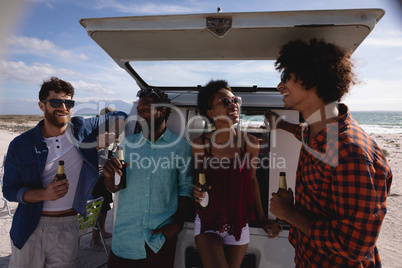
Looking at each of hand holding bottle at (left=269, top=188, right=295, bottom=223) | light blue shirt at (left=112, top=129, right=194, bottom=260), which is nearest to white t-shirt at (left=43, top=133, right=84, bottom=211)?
light blue shirt at (left=112, top=129, right=194, bottom=260)

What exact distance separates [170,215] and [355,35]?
83.9 inches

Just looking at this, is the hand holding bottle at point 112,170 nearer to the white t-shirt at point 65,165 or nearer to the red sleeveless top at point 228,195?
the white t-shirt at point 65,165

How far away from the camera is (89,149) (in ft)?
8.84

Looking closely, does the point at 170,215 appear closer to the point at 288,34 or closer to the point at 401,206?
the point at 288,34

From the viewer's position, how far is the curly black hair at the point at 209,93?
2.74m

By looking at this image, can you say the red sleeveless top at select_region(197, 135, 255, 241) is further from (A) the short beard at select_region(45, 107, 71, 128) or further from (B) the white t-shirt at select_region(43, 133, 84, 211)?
(A) the short beard at select_region(45, 107, 71, 128)

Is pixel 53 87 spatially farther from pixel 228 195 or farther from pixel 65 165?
pixel 228 195

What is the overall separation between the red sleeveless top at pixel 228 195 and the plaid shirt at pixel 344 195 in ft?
2.59

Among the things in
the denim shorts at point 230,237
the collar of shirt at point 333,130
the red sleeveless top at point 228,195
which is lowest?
the denim shorts at point 230,237

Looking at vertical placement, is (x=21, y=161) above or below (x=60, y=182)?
above

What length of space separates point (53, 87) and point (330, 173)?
2.56m

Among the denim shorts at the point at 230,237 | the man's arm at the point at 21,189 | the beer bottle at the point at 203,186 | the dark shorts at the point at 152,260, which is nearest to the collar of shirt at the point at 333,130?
the beer bottle at the point at 203,186

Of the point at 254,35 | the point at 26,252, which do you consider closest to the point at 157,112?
the point at 254,35

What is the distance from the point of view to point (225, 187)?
2447 millimetres
